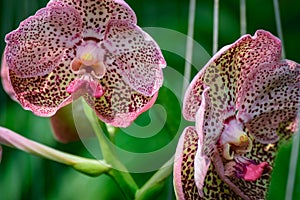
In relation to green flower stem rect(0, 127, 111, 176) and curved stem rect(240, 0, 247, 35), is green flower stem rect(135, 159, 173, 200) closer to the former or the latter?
green flower stem rect(0, 127, 111, 176)

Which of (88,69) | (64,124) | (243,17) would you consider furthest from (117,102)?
(243,17)

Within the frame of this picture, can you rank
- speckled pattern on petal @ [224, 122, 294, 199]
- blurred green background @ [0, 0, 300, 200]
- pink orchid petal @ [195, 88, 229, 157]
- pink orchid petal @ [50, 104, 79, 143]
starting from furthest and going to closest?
blurred green background @ [0, 0, 300, 200] → pink orchid petal @ [50, 104, 79, 143] → speckled pattern on petal @ [224, 122, 294, 199] → pink orchid petal @ [195, 88, 229, 157]

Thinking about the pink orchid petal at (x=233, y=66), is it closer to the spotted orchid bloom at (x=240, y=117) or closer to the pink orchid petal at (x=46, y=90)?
the spotted orchid bloom at (x=240, y=117)

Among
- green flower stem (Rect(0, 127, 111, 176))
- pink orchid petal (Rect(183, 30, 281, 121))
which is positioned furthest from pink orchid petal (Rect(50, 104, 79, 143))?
pink orchid petal (Rect(183, 30, 281, 121))

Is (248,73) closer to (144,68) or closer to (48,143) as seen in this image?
(144,68)

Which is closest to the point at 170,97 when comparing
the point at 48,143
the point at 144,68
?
the point at 144,68
